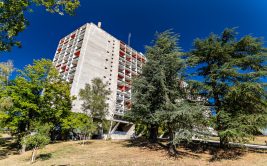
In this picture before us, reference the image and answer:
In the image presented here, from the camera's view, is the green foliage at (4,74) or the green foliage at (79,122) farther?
the green foliage at (4,74)

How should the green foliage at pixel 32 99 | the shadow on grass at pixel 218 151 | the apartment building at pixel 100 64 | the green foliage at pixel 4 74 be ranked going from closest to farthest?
the shadow on grass at pixel 218 151 → the green foliage at pixel 32 99 → the green foliage at pixel 4 74 → the apartment building at pixel 100 64

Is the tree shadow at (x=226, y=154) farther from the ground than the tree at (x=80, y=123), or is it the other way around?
the tree at (x=80, y=123)

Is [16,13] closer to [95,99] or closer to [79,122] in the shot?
[95,99]

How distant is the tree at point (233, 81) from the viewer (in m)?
12.8

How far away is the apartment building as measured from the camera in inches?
1620

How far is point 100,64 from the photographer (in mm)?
45406

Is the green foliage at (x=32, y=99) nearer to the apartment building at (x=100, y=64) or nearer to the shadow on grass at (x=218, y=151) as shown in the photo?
the apartment building at (x=100, y=64)

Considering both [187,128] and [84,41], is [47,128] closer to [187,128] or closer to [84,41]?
[187,128]

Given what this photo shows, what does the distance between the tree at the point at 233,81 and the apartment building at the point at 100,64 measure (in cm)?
2402

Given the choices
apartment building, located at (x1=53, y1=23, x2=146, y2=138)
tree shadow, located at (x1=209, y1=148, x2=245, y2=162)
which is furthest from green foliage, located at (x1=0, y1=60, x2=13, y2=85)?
tree shadow, located at (x1=209, y1=148, x2=245, y2=162)

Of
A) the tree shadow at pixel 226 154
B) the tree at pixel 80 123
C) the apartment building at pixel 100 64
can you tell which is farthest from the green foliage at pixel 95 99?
the tree shadow at pixel 226 154

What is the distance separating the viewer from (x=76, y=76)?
3950cm

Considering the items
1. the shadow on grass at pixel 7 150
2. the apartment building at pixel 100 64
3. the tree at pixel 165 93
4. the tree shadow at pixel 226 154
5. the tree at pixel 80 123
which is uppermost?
the apartment building at pixel 100 64

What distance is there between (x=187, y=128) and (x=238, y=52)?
9.43 metres
